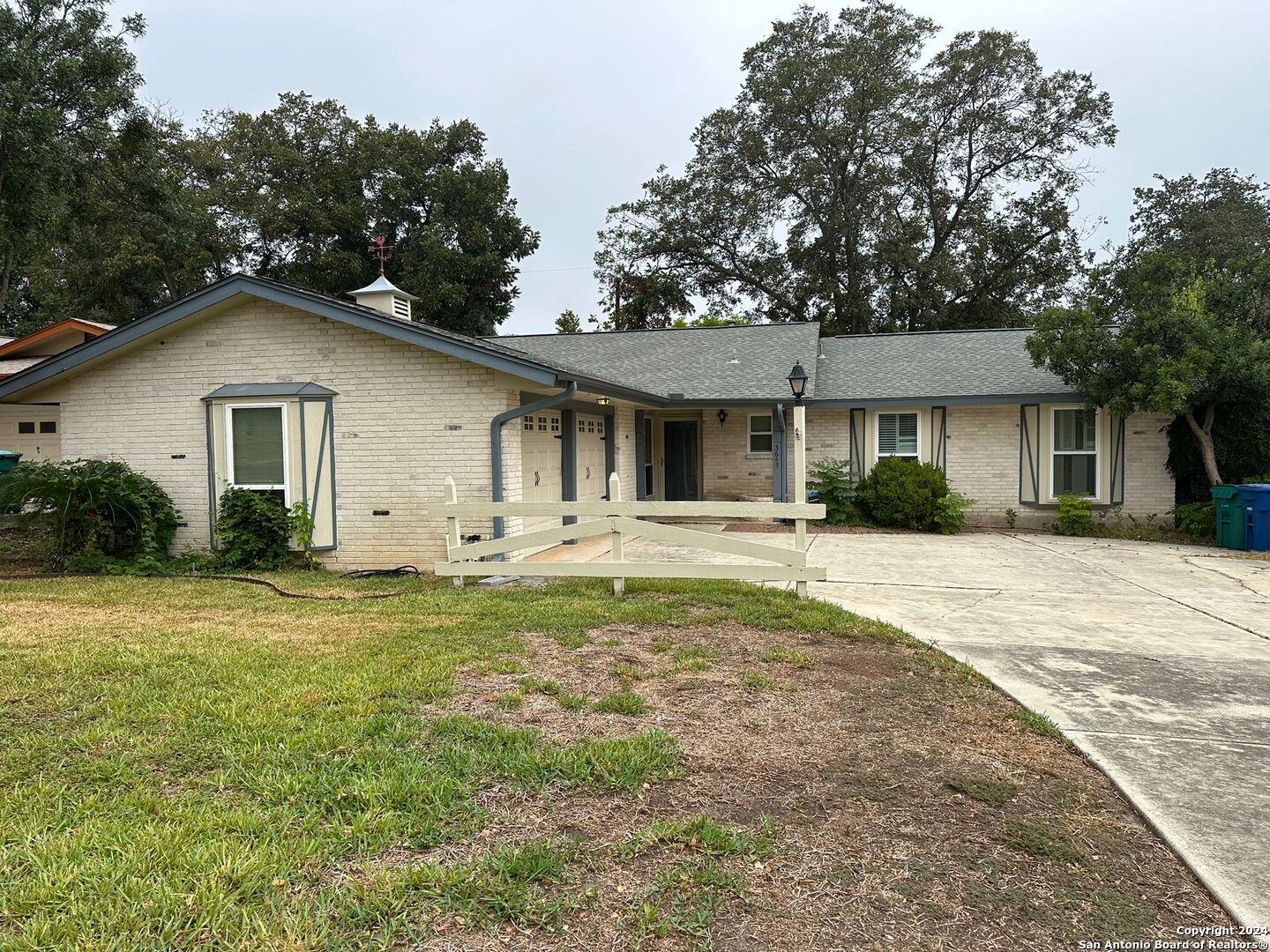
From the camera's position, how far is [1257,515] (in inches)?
468

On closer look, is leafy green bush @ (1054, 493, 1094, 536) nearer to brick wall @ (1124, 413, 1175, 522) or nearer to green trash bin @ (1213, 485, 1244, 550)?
brick wall @ (1124, 413, 1175, 522)

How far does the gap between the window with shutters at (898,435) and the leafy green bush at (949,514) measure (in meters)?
1.74

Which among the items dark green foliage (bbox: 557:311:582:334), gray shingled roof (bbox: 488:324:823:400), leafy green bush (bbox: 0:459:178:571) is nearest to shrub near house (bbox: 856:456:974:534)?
gray shingled roof (bbox: 488:324:823:400)

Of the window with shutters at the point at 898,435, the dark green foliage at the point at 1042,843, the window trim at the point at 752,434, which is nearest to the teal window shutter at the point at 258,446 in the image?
the dark green foliage at the point at 1042,843

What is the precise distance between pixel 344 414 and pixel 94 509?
324cm

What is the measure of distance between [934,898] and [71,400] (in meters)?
12.3

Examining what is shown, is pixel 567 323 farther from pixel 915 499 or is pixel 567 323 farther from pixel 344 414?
pixel 344 414

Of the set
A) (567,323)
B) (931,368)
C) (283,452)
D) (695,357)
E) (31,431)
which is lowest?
(283,452)

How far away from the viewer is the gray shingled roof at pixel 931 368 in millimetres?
15414

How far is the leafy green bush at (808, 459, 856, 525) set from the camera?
50.3 ft

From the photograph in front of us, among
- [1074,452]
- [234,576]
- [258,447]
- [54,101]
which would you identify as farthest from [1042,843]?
[54,101]

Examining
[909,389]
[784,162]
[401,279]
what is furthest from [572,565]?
[784,162]

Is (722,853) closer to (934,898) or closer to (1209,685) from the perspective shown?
(934,898)

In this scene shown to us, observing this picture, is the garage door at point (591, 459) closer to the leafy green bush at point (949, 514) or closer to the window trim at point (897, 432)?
the window trim at point (897, 432)
